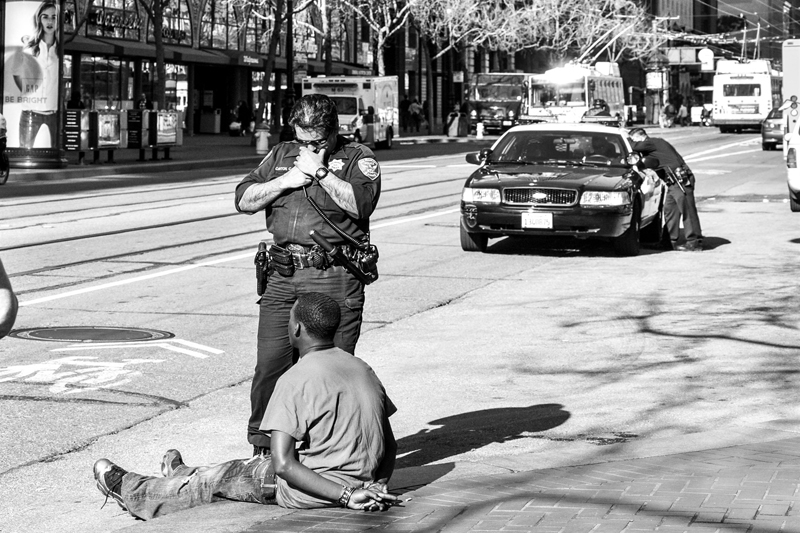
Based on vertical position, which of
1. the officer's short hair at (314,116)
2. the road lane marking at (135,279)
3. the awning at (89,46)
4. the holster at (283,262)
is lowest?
the road lane marking at (135,279)

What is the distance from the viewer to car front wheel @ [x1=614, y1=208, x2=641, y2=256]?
590 inches

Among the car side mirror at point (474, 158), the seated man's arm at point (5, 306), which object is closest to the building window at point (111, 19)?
the car side mirror at point (474, 158)

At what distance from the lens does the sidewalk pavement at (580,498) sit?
15.8ft

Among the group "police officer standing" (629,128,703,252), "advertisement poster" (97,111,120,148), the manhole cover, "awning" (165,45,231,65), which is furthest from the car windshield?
"awning" (165,45,231,65)

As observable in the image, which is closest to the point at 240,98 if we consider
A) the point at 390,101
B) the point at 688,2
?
the point at 390,101

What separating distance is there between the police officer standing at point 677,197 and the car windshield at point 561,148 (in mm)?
361

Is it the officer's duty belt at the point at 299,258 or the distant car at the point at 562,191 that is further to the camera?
the distant car at the point at 562,191

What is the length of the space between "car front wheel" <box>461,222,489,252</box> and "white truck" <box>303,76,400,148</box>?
28.3 meters

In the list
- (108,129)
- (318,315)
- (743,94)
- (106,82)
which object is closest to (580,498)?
(318,315)

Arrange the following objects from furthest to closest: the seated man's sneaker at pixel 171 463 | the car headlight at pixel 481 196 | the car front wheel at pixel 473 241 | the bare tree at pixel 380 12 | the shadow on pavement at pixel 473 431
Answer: the bare tree at pixel 380 12, the car front wheel at pixel 473 241, the car headlight at pixel 481 196, the shadow on pavement at pixel 473 431, the seated man's sneaker at pixel 171 463

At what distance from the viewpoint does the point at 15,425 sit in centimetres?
697

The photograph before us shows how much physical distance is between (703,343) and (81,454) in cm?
502

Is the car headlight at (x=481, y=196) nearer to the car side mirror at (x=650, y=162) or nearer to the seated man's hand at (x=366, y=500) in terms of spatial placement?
the car side mirror at (x=650, y=162)

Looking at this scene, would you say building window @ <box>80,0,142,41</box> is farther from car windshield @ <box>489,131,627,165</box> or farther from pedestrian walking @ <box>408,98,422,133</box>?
car windshield @ <box>489,131,627,165</box>
